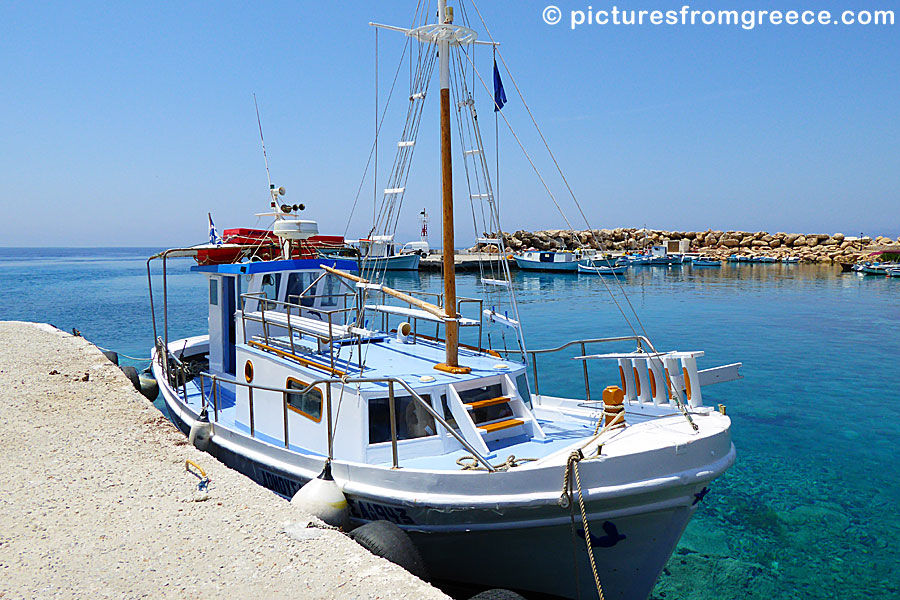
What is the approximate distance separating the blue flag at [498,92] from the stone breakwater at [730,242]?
77.8 m

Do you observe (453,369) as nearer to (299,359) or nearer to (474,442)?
(474,442)

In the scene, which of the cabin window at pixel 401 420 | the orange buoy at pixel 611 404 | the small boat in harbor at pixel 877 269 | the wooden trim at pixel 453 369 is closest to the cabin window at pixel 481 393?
the wooden trim at pixel 453 369

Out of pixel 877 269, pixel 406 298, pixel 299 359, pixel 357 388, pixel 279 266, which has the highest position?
pixel 279 266

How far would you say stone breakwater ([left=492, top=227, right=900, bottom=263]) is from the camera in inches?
3383

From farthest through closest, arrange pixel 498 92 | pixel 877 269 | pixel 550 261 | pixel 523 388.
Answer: pixel 550 261 < pixel 877 269 < pixel 498 92 < pixel 523 388

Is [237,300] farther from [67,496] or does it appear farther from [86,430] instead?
[67,496]

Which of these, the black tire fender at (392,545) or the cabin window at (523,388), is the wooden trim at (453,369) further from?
the black tire fender at (392,545)

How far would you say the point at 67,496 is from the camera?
7492 millimetres

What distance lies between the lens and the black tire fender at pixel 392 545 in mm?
6156

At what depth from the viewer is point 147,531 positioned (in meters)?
6.48

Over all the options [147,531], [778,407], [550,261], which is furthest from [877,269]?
[147,531]

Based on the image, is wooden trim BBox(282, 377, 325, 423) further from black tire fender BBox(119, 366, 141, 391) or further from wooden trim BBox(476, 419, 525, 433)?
black tire fender BBox(119, 366, 141, 391)

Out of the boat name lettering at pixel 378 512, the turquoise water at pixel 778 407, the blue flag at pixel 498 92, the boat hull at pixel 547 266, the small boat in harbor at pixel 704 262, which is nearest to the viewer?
the boat name lettering at pixel 378 512

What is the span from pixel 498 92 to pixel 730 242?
10412 cm
